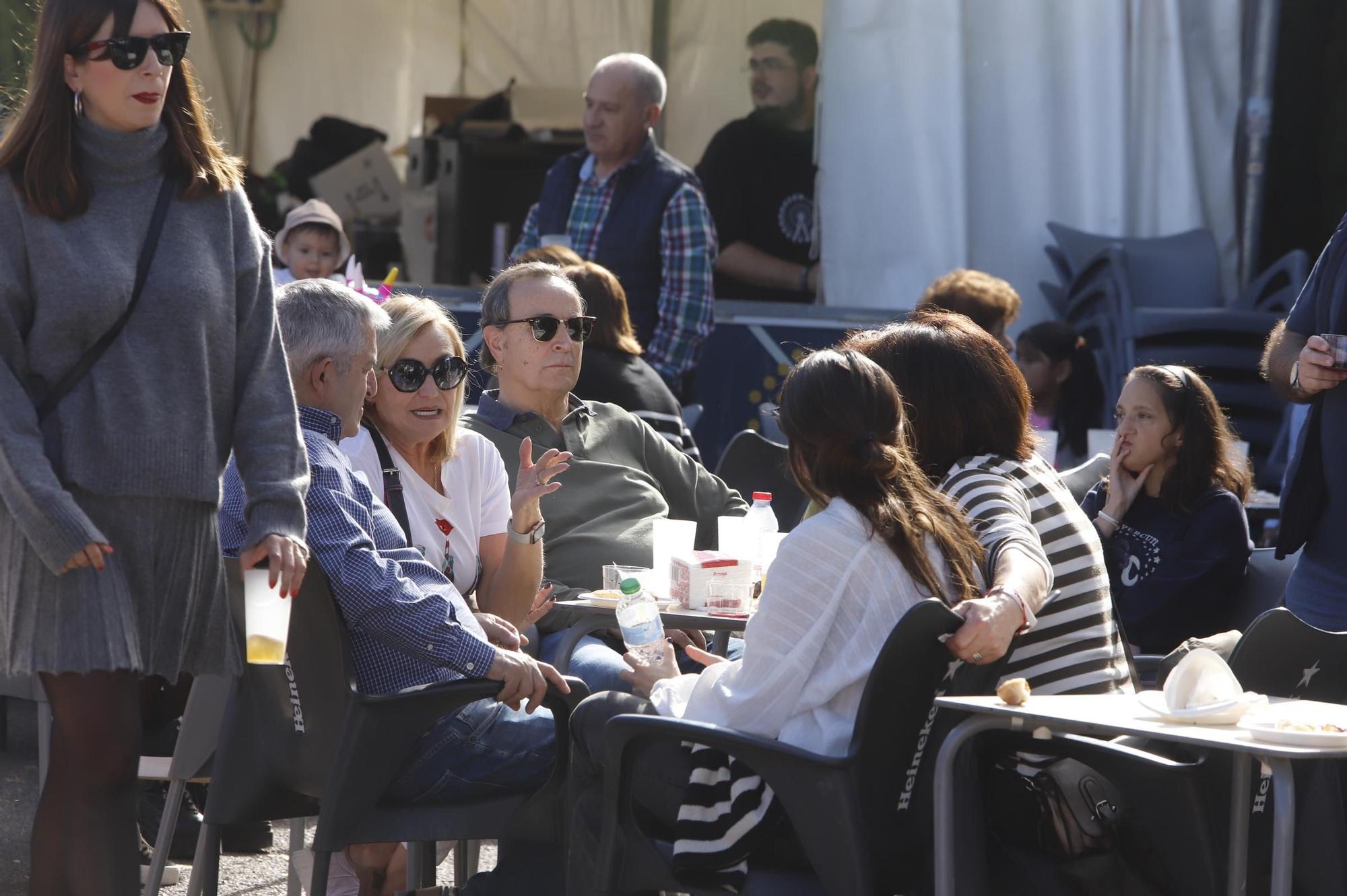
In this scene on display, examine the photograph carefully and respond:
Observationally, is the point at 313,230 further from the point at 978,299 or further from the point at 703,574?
the point at 703,574

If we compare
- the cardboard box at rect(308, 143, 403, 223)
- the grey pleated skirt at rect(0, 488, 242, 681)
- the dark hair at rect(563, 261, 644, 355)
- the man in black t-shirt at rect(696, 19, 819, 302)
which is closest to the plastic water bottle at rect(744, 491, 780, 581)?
the dark hair at rect(563, 261, 644, 355)

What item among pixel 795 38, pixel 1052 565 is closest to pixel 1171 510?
pixel 1052 565

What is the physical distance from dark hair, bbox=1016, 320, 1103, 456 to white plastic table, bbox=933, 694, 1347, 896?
389 centimetres

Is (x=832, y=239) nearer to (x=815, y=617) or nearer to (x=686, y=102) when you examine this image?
(x=686, y=102)

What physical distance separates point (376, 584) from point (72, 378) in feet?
1.94

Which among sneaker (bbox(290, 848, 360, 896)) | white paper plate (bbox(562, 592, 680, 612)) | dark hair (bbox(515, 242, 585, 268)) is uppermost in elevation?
dark hair (bbox(515, 242, 585, 268))

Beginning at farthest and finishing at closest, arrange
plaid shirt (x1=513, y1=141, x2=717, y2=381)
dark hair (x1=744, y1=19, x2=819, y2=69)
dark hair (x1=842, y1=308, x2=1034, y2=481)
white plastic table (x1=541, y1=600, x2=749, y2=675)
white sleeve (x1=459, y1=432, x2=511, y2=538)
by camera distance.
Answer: dark hair (x1=744, y1=19, x2=819, y2=69) → plaid shirt (x1=513, y1=141, x2=717, y2=381) → white sleeve (x1=459, y1=432, x2=511, y2=538) → white plastic table (x1=541, y1=600, x2=749, y2=675) → dark hair (x1=842, y1=308, x2=1034, y2=481)

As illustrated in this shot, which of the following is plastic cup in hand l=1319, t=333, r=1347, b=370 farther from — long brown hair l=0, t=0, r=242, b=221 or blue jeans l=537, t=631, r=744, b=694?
long brown hair l=0, t=0, r=242, b=221

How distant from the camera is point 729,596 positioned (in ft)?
11.5

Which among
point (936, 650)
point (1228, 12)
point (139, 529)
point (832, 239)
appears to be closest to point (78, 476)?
point (139, 529)

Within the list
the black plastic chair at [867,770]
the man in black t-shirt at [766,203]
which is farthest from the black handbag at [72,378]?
the man in black t-shirt at [766,203]

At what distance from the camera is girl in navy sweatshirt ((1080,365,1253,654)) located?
392 centimetres

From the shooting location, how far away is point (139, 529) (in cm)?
265

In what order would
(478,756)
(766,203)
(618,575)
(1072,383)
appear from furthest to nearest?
(766,203)
(1072,383)
(618,575)
(478,756)
